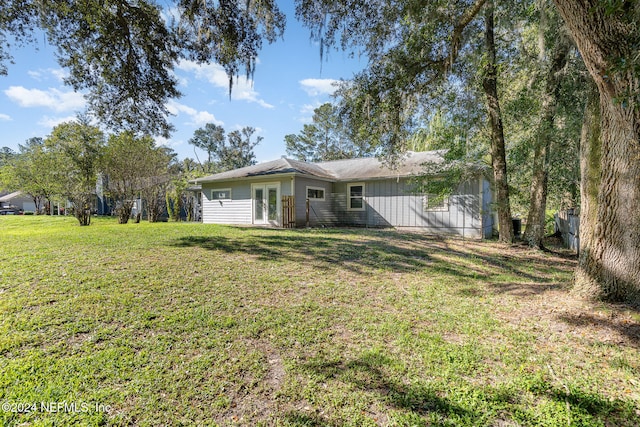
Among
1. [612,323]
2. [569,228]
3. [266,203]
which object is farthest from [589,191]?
[266,203]

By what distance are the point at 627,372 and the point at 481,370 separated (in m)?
1.10

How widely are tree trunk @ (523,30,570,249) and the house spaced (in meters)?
2.14

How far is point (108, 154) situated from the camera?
1445 centimetres

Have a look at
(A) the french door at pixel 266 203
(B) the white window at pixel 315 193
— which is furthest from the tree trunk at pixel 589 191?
(A) the french door at pixel 266 203

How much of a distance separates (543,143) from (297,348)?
8.37 m

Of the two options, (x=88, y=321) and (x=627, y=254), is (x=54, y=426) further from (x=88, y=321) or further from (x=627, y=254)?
(x=627, y=254)

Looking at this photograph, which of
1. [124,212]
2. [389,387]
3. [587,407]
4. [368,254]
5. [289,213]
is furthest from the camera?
[124,212]

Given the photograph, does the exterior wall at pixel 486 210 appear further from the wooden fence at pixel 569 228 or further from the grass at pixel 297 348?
the grass at pixel 297 348

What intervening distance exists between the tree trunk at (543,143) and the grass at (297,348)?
4217mm

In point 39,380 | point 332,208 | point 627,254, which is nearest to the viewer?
point 39,380

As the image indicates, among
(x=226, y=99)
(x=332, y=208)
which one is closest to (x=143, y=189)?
(x=332, y=208)

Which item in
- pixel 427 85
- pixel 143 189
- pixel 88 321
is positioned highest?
pixel 427 85

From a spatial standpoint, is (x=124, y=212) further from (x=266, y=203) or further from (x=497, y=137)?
(x=497, y=137)

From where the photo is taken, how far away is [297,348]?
8.77ft
